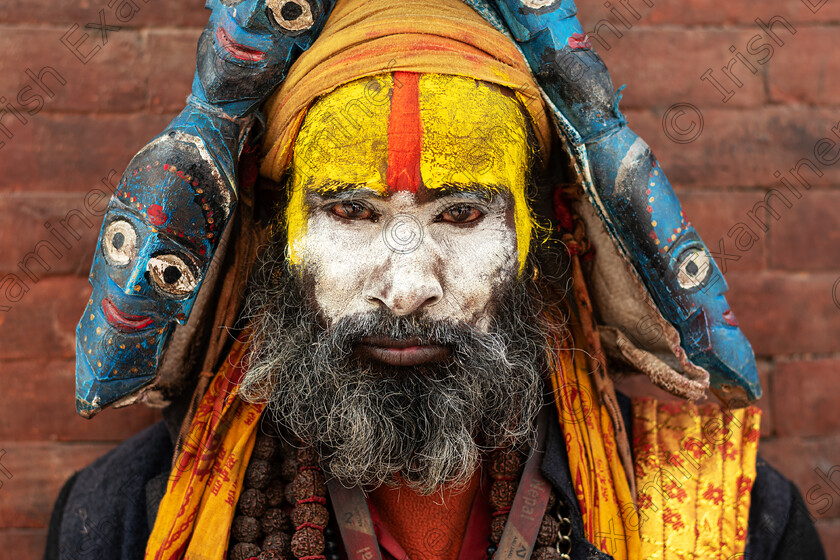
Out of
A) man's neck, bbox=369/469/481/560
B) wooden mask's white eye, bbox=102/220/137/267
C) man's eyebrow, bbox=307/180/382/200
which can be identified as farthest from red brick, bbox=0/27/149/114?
man's neck, bbox=369/469/481/560

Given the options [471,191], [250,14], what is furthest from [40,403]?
[471,191]

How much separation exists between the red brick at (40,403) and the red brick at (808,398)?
81.2 inches

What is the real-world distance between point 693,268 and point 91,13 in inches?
69.8

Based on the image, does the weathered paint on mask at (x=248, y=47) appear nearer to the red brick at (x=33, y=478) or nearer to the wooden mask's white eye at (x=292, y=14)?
the wooden mask's white eye at (x=292, y=14)

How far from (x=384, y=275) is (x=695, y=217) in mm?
1162

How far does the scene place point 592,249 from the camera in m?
1.72

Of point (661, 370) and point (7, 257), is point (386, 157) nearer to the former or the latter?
point (661, 370)

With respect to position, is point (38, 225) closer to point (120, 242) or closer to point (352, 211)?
point (120, 242)

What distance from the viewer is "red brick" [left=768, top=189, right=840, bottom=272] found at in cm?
217

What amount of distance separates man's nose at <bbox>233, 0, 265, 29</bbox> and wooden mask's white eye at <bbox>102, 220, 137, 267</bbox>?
459 mm

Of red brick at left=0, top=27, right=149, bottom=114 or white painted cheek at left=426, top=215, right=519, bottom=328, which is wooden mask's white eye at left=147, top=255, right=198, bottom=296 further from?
red brick at left=0, top=27, right=149, bottom=114

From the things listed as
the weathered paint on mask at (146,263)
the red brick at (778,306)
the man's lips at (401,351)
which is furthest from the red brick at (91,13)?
the red brick at (778,306)

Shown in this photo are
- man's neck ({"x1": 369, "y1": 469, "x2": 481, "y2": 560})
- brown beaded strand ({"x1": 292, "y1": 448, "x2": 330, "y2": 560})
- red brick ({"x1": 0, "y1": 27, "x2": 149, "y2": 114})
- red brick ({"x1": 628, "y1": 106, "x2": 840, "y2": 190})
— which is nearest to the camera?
brown beaded strand ({"x1": 292, "y1": 448, "x2": 330, "y2": 560})

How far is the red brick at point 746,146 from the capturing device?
7.05 feet
